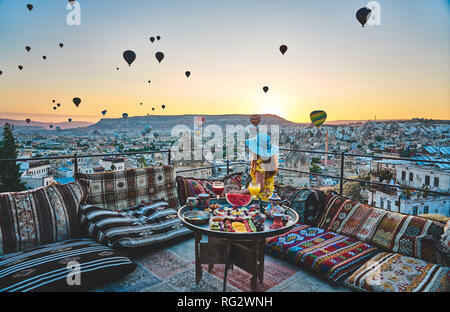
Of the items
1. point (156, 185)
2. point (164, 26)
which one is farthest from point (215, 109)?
point (156, 185)

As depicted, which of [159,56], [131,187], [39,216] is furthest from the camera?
[159,56]

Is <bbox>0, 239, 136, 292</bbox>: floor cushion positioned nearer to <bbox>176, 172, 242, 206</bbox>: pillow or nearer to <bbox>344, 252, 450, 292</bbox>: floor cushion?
<bbox>176, 172, 242, 206</bbox>: pillow

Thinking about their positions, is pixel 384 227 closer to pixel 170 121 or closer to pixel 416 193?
pixel 416 193

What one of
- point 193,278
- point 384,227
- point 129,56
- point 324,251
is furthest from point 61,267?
point 129,56

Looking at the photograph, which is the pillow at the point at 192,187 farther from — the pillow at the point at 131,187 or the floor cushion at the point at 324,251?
the floor cushion at the point at 324,251

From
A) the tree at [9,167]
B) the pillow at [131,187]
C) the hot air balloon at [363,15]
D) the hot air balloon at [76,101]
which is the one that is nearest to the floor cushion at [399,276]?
the pillow at [131,187]

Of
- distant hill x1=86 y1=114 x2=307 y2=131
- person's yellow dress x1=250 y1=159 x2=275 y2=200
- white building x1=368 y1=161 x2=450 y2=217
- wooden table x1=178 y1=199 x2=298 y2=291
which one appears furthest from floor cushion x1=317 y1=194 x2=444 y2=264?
distant hill x1=86 y1=114 x2=307 y2=131
